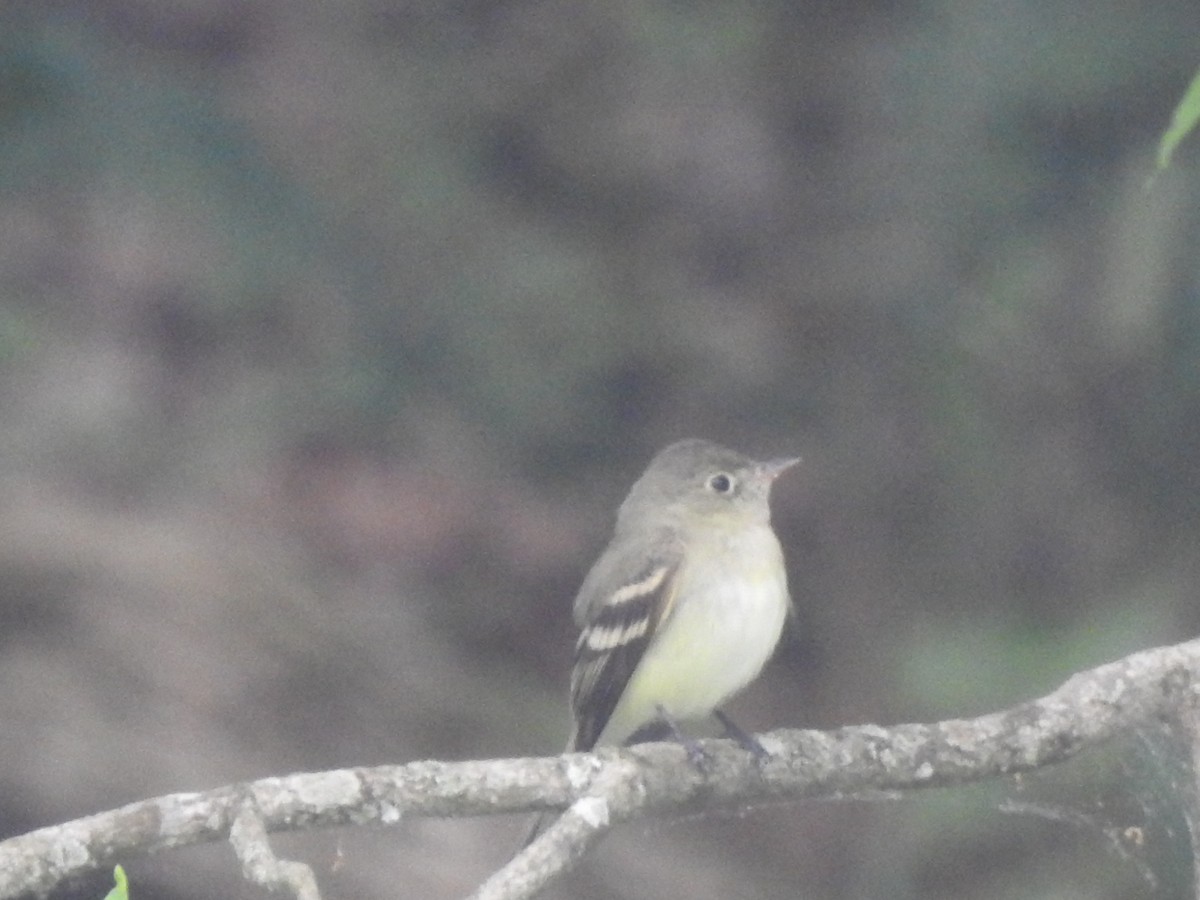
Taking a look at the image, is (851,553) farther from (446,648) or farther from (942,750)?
(942,750)

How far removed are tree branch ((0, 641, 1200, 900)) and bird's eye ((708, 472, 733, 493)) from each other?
1192mm

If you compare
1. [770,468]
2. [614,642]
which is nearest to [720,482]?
[770,468]

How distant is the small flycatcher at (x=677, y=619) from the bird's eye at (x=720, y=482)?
2cm

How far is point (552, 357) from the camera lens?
755cm

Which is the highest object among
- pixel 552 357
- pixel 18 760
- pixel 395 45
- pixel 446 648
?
pixel 395 45

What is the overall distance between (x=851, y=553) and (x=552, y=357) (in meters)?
1.46

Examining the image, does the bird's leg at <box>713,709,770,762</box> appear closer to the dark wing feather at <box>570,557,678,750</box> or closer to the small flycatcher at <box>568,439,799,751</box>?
the small flycatcher at <box>568,439,799,751</box>

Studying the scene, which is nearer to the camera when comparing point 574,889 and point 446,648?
point 574,889

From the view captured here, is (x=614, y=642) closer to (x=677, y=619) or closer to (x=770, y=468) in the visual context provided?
(x=677, y=619)

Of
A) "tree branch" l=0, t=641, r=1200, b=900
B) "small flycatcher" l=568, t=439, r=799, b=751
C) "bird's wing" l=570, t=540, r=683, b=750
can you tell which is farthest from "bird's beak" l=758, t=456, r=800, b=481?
"tree branch" l=0, t=641, r=1200, b=900

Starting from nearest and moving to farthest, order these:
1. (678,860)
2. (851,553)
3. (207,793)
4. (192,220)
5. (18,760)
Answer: (207,793), (18,760), (192,220), (678,860), (851,553)

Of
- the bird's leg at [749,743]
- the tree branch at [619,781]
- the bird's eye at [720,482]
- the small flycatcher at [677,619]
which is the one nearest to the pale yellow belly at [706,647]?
the small flycatcher at [677,619]

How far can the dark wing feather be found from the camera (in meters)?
5.00

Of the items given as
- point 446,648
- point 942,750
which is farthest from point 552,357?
point 942,750
